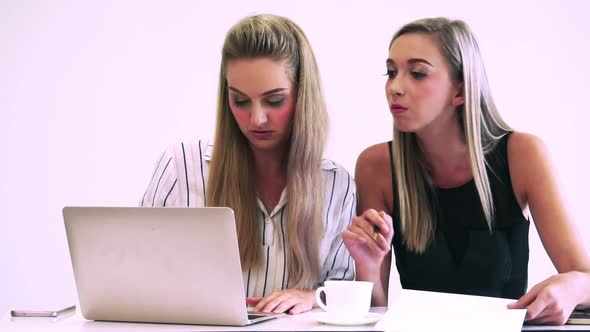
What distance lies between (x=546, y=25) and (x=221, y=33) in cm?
122

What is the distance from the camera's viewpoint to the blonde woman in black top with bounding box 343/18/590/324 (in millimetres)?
1914

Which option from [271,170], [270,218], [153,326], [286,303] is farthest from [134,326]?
[271,170]

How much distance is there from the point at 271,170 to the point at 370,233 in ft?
1.69

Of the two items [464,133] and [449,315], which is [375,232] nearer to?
[449,315]

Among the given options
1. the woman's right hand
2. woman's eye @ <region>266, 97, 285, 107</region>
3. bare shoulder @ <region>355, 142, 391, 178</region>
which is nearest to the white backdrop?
bare shoulder @ <region>355, 142, 391, 178</region>

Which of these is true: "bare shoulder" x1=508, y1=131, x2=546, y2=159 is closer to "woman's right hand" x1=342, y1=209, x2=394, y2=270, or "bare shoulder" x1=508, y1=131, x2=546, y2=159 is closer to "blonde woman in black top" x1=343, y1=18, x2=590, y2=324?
"blonde woman in black top" x1=343, y1=18, x2=590, y2=324

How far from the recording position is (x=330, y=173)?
6.76 feet

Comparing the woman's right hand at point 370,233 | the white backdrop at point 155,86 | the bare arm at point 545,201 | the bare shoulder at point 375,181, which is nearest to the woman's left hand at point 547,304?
the bare arm at point 545,201

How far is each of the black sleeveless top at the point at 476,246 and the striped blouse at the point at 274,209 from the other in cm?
16

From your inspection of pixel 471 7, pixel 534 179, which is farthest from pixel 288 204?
pixel 471 7

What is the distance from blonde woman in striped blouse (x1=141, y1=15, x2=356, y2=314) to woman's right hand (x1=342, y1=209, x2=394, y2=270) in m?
0.26

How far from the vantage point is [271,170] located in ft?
6.79

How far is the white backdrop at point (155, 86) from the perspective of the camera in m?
3.05

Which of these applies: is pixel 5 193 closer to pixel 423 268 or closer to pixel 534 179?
pixel 423 268
